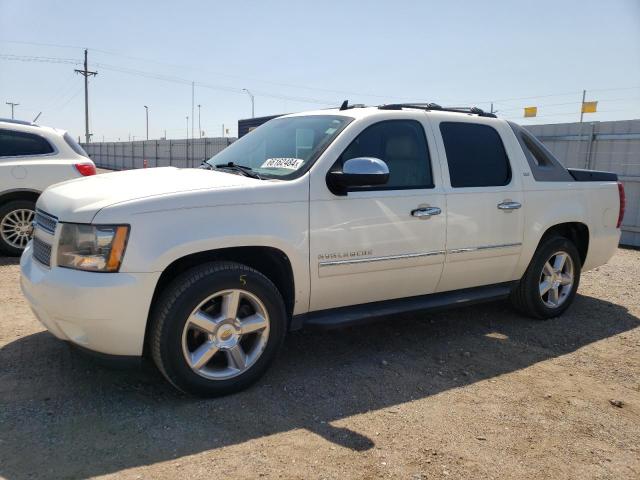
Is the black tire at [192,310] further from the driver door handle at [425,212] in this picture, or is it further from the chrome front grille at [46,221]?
the driver door handle at [425,212]

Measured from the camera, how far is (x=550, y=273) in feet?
17.0

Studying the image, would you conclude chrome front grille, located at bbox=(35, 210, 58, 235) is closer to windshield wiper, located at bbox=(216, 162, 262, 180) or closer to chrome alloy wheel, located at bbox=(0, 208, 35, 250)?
windshield wiper, located at bbox=(216, 162, 262, 180)

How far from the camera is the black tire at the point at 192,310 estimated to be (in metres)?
3.10

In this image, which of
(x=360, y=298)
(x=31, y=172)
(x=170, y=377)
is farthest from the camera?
(x=31, y=172)

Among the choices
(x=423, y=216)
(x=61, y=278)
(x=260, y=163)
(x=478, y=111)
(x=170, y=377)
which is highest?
(x=478, y=111)

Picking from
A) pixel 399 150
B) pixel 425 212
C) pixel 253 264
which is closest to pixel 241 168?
pixel 253 264

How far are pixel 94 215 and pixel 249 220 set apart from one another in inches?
34.8

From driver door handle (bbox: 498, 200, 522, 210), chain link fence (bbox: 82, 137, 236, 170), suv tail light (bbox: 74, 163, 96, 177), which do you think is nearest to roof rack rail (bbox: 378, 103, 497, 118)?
driver door handle (bbox: 498, 200, 522, 210)

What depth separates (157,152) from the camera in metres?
36.1

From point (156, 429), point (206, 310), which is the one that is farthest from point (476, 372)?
point (156, 429)

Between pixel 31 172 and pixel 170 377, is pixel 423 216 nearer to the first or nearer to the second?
pixel 170 377

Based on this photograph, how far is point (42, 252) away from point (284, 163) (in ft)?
5.46

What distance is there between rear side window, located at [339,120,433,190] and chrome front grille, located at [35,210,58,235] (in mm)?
1950

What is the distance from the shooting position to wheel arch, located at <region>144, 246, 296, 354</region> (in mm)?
3264
